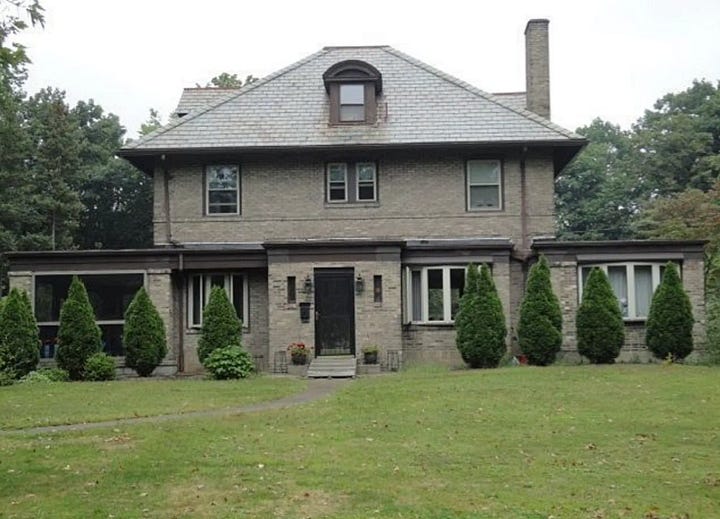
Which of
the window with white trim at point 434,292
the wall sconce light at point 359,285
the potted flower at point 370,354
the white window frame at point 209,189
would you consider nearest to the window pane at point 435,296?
the window with white trim at point 434,292

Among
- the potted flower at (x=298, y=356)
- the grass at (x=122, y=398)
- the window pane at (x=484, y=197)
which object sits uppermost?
the window pane at (x=484, y=197)

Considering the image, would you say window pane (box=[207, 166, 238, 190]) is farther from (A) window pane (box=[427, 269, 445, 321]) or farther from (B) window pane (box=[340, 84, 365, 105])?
(A) window pane (box=[427, 269, 445, 321])

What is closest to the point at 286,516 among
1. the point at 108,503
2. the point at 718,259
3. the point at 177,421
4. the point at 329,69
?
the point at 108,503

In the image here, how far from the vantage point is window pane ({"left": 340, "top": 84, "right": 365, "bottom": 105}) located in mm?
25984

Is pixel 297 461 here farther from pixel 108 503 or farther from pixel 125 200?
pixel 125 200

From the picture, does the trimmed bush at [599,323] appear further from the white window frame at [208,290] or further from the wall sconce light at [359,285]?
the white window frame at [208,290]

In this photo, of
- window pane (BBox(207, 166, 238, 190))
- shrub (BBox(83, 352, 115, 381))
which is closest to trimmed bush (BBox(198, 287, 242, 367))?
shrub (BBox(83, 352, 115, 381))

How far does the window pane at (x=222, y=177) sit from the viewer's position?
25156 mm

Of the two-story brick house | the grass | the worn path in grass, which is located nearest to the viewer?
the worn path in grass

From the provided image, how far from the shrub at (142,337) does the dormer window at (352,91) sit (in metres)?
8.13

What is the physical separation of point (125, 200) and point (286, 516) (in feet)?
143

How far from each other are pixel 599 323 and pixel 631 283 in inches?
109

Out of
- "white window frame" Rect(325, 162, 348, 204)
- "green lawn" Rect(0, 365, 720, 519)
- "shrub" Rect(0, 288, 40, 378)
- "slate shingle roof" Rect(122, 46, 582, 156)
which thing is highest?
"slate shingle roof" Rect(122, 46, 582, 156)

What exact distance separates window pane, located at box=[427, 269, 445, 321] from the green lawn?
8.37m
